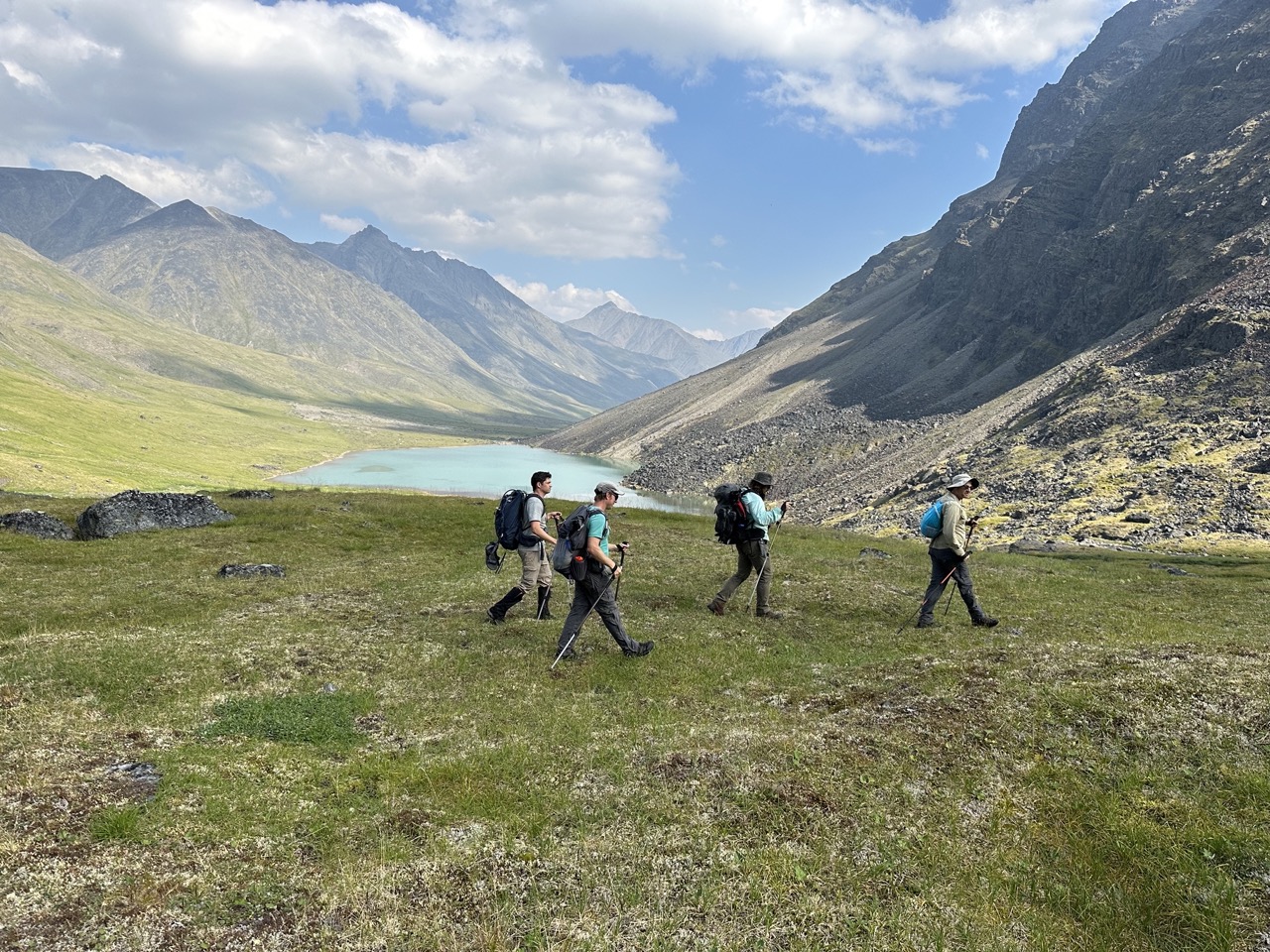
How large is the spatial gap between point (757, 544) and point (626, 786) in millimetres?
11332

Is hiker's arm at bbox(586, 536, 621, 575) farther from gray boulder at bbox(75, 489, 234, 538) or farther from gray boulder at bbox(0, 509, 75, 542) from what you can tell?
gray boulder at bbox(0, 509, 75, 542)

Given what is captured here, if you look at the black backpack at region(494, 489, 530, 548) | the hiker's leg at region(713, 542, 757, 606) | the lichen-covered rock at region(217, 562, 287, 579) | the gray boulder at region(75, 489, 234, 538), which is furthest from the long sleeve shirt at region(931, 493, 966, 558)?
the gray boulder at region(75, 489, 234, 538)

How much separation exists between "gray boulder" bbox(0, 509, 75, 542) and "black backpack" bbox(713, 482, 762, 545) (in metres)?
34.5

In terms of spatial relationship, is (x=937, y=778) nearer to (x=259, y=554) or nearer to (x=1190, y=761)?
(x=1190, y=761)

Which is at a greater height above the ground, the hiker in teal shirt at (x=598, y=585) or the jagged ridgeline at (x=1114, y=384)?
the jagged ridgeline at (x=1114, y=384)

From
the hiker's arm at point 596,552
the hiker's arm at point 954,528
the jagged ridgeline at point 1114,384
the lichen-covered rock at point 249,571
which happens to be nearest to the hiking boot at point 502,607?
the hiker's arm at point 596,552

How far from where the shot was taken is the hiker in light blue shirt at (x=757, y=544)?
66.7ft

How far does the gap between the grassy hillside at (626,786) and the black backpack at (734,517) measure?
300 centimetres

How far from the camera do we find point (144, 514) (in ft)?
120

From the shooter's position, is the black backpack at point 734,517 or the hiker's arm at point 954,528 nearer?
the hiker's arm at point 954,528

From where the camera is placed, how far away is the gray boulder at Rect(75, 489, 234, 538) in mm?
34562

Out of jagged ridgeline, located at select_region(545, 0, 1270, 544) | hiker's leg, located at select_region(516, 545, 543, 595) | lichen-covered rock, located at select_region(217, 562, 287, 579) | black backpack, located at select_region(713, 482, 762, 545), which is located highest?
jagged ridgeline, located at select_region(545, 0, 1270, 544)

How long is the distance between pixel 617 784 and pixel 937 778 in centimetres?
518

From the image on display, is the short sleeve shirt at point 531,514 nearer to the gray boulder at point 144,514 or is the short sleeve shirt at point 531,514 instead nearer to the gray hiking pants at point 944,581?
the gray hiking pants at point 944,581
